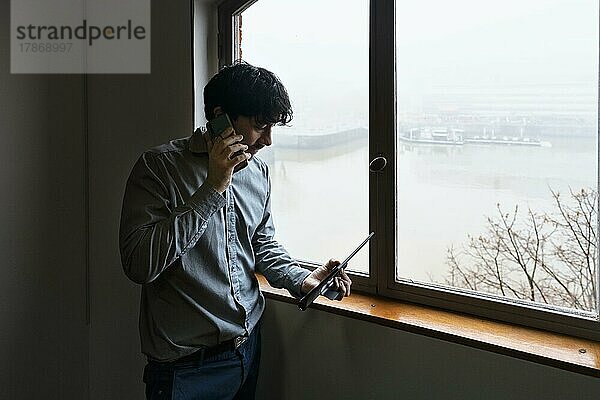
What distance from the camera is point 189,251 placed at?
64.6 inches

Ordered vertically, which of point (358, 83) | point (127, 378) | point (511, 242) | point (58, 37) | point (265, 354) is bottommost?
point (127, 378)

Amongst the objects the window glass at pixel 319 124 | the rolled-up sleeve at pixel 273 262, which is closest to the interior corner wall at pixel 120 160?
the window glass at pixel 319 124

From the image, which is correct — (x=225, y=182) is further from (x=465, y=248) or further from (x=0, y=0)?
(x=0, y=0)

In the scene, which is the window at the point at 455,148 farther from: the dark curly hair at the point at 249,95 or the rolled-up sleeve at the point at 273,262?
the dark curly hair at the point at 249,95

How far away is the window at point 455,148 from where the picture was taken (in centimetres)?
151

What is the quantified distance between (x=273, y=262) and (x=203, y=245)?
0.27 m

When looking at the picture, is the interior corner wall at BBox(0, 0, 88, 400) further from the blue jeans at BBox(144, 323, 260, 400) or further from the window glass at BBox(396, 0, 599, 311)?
the window glass at BBox(396, 0, 599, 311)

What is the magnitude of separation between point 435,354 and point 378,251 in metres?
0.38

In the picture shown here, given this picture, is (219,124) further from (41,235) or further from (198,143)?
(41,235)

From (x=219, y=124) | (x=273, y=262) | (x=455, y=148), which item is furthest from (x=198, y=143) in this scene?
(x=455, y=148)

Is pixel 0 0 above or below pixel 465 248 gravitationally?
above

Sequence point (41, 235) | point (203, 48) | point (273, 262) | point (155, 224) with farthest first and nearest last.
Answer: point (41, 235)
point (203, 48)
point (273, 262)
point (155, 224)

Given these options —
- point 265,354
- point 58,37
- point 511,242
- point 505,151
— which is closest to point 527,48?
point 505,151

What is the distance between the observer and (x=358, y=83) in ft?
6.36
